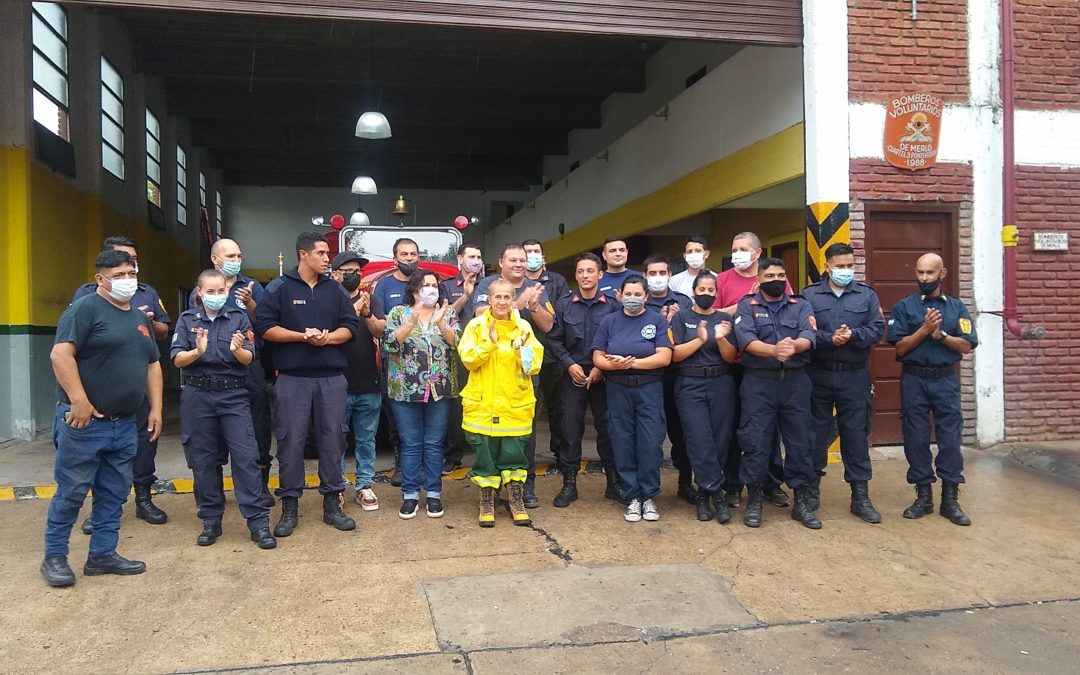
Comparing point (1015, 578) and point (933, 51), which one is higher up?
point (933, 51)

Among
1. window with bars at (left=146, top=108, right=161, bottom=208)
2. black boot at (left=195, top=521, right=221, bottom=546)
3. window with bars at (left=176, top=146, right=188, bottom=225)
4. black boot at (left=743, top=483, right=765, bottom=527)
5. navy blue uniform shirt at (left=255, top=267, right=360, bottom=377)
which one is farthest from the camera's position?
window with bars at (left=176, top=146, right=188, bottom=225)

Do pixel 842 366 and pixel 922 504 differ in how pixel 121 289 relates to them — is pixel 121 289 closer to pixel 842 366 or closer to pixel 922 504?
pixel 842 366

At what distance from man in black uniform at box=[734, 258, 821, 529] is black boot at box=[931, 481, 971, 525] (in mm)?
980

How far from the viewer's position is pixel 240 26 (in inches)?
469

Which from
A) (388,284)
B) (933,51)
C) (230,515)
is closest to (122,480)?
(230,515)

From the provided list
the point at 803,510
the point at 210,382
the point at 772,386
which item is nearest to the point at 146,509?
the point at 210,382

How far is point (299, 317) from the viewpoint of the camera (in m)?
5.20

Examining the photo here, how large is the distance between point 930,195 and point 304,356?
19.8 ft

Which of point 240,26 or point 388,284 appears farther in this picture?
point 240,26

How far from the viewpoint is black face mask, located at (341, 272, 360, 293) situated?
19.8 ft

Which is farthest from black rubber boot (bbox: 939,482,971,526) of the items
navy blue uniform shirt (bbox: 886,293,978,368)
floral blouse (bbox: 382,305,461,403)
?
floral blouse (bbox: 382,305,461,403)

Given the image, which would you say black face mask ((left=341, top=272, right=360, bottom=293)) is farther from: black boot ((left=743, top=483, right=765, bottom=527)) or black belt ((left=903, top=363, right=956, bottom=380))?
black belt ((left=903, top=363, right=956, bottom=380))

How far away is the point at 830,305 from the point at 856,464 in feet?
3.71

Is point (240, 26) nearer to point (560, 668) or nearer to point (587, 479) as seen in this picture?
point (587, 479)
